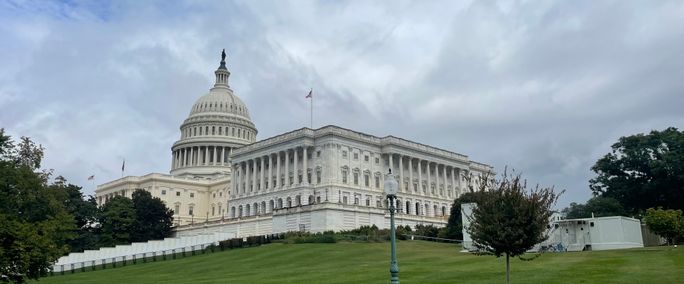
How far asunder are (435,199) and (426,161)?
810 centimetres

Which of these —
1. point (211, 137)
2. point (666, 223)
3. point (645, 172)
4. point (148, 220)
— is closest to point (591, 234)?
point (666, 223)

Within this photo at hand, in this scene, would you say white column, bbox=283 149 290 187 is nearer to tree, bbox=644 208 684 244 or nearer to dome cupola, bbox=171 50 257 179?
dome cupola, bbox=171 50 257 179

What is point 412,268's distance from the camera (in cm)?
3978

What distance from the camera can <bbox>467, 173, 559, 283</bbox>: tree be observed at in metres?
25.3

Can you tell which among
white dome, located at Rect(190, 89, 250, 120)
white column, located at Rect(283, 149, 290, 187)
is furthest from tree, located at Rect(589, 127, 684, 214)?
Answer: white dome, located at Rect(190, 89, 250, 120)

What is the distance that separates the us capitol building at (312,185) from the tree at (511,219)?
64210mm

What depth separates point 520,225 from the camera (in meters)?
25.5

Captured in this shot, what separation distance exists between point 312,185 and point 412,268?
74434 millimetres

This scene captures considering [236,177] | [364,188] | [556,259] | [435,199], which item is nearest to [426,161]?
[435,199]

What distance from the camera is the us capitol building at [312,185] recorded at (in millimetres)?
96625

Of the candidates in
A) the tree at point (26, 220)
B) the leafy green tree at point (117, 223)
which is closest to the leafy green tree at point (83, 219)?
the leafy green tree at point (117, 223)

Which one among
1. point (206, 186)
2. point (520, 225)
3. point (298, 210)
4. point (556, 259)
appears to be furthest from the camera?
point (206, 186)

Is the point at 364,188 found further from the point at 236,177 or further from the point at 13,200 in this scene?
the point at 13,200

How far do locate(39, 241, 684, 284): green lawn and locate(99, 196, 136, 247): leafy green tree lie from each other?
48.1 meters
